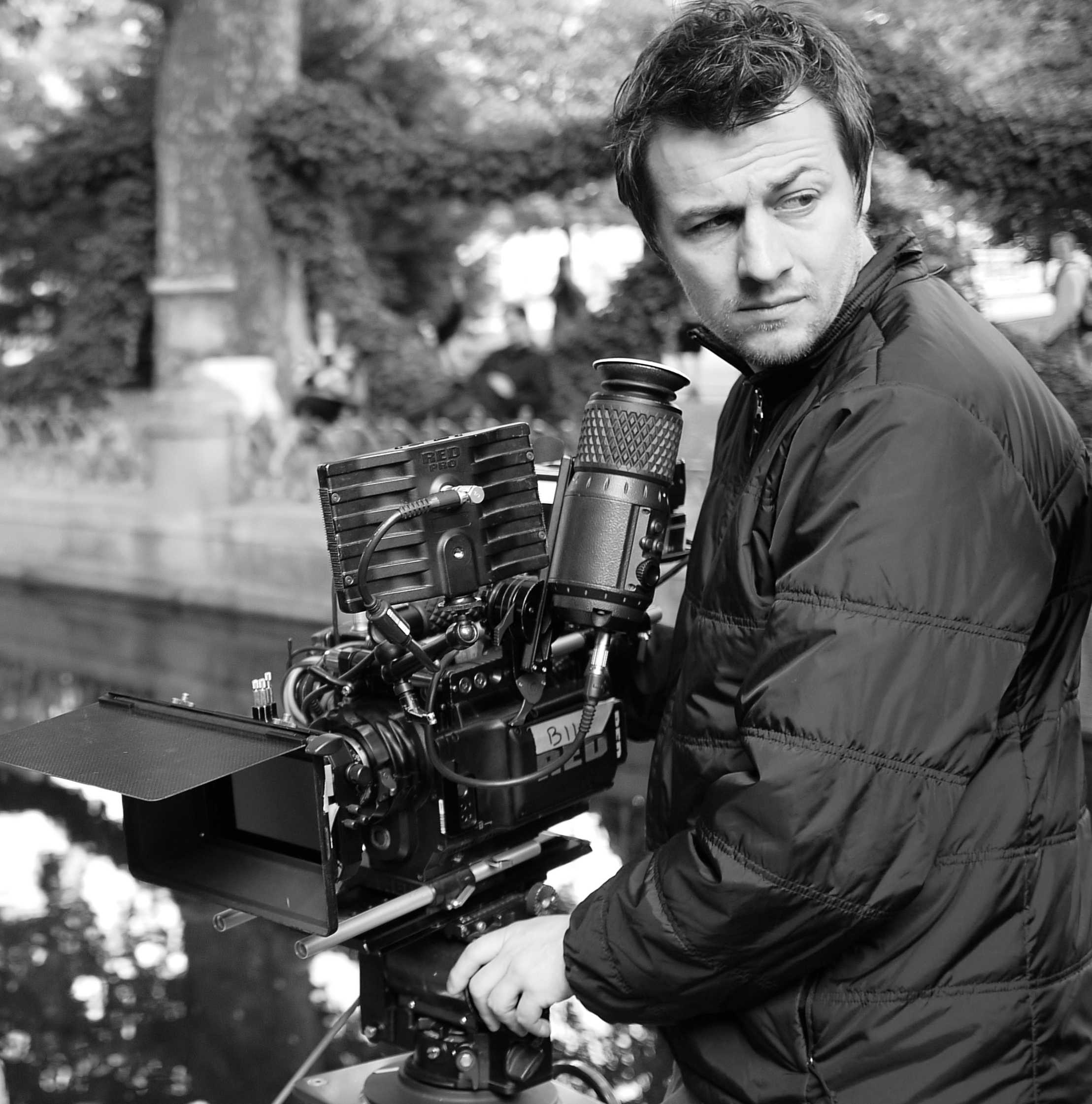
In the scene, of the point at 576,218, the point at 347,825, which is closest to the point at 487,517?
the point at 347,825

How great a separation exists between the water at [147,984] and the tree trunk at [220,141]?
7.82 meters

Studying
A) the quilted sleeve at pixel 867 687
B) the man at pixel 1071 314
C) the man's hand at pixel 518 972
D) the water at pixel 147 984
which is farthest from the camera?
the man at pixel 1071 314

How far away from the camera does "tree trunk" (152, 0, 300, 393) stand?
39.6ft

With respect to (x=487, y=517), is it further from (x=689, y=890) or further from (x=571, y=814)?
(x=689, y=890)

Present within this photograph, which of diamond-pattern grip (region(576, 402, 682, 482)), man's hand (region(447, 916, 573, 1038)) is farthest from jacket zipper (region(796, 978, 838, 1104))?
diamond-pattern grip (region(576, 402, 682, 482))

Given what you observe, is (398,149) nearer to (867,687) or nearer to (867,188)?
(867,188)

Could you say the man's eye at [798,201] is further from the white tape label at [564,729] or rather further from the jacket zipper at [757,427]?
the white tape label at [564,729]

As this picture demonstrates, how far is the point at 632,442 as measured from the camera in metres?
1.58

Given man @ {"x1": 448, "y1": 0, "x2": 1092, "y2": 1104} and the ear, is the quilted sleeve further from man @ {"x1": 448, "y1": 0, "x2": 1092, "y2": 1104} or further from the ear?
the ear

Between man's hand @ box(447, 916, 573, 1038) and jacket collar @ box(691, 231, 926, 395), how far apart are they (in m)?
0.61

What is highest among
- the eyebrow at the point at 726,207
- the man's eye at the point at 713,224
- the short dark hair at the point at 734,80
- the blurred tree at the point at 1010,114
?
the blurred tree at the point at 1010,114

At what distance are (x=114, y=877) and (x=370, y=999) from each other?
247 centimetres

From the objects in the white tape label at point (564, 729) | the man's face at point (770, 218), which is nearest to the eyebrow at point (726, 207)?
the man's face at point (770, 218)

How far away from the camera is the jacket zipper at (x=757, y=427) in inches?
58.2
